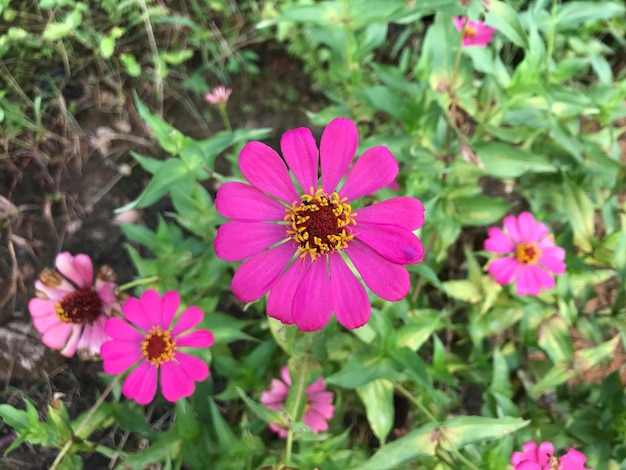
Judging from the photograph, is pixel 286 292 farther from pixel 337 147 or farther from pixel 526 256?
pixel 526 256

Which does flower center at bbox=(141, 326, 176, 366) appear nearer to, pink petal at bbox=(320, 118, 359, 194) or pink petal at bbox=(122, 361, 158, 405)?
pink petal at bbox=(122, 361, 158, 405)

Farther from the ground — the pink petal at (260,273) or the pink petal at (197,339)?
the pink petal at (260,273)

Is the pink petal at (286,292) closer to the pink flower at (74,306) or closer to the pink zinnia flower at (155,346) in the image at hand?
the pink zinnia flower at (155,346)

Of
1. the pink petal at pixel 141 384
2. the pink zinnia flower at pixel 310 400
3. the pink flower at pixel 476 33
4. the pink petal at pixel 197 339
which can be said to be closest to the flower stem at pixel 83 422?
the pink petal at pixel 141 384

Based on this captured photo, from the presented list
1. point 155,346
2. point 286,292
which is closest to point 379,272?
point 286,292

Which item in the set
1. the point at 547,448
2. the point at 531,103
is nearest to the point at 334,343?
the point at 547,448

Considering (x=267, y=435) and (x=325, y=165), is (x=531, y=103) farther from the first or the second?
(x=267, y=435)
